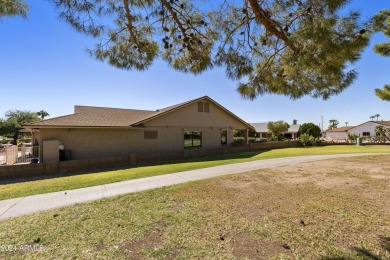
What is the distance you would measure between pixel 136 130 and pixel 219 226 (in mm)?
13391

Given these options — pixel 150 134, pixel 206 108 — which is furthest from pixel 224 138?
pixel 150 134

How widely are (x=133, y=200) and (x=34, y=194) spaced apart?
390cm

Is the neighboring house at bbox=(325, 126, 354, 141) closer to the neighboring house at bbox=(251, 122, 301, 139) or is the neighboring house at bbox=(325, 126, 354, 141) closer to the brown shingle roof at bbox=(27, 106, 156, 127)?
the neighboring house at bbox=(251, 122, 301, 139)

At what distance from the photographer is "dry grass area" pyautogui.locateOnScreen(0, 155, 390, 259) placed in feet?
11.7

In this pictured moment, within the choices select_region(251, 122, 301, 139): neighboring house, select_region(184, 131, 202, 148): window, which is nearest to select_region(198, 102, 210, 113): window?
select_region(184, 131, 202, 148): window

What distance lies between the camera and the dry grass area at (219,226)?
3555 mm

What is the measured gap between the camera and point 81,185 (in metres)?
8.42

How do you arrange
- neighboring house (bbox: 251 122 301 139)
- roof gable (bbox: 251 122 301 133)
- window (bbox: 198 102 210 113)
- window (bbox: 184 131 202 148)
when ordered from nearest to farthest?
window (bbox: 184 131 202 148), window (bbox: 198 102 210 113), neighboring house (bbox: 251 122 301 139), roof gable (bbox: 251 122 301 133)

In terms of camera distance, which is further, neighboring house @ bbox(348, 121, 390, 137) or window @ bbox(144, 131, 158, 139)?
neighboring house @ bbox(348, 121, 390, 137)

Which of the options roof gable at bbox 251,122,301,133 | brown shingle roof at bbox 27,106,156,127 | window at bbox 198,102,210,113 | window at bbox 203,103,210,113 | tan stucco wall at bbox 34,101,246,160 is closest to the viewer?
brown shingle roof at bbox 27,106,156,127

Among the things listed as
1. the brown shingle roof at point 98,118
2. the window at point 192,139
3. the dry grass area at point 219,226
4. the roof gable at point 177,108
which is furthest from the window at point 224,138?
the dry grass area at point 219,226

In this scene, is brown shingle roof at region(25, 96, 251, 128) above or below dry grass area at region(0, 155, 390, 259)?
above

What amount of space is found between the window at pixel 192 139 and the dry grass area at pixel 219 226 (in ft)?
39.6

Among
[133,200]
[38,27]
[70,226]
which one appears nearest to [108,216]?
[70,226]
